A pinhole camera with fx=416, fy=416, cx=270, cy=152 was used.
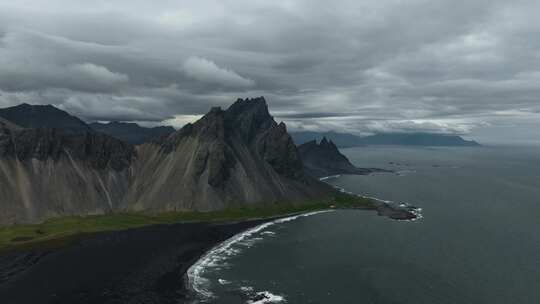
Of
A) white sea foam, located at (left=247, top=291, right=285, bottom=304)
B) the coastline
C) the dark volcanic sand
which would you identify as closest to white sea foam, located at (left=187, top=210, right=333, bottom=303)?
the coastline

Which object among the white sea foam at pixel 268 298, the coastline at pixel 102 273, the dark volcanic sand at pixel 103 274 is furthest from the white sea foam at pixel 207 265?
the white sea foam at pixel 268 298

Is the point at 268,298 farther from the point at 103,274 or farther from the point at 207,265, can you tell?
the point at 103,274

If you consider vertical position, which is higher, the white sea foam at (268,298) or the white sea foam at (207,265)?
the white sea foam at (207,265)

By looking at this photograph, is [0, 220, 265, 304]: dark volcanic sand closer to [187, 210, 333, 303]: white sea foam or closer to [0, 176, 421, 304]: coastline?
[0, 176, 421, 304]: coastline

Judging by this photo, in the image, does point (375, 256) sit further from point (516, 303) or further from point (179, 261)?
point (179, 261)

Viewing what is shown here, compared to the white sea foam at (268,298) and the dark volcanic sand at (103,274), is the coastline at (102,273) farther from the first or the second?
the white sea foam at (268,298)

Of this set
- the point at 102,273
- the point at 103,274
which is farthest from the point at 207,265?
the point at 102,273

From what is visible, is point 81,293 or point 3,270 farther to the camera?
point 3,270

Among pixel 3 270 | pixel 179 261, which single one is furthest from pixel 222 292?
pixel 3 270
